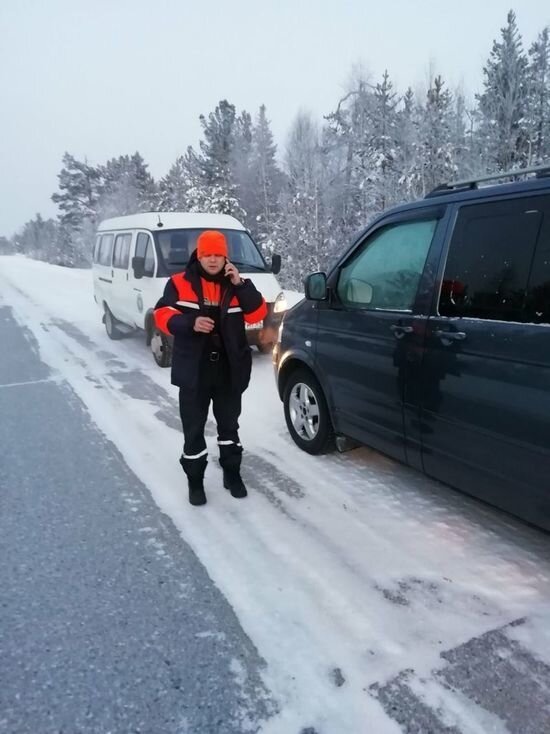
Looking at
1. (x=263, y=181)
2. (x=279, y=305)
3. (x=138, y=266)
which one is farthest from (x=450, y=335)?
(x=263, y=181)

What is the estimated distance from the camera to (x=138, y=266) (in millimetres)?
7164

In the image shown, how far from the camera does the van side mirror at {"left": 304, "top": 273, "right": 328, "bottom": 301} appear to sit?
367 cm

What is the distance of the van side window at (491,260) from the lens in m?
2.31

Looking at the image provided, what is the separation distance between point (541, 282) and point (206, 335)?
1966 mm

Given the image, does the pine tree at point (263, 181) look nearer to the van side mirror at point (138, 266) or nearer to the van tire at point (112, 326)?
the van tire at point (112, 326)

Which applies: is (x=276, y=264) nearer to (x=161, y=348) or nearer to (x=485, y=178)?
(x=161, y=348)

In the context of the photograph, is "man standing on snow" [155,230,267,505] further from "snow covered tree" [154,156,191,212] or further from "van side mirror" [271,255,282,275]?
"snow covered tree" [154,156,191,212]

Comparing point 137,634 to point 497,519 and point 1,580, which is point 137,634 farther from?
point 497,519

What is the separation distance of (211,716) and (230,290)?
7.48ft

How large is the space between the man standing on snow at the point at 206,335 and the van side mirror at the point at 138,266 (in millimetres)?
4237

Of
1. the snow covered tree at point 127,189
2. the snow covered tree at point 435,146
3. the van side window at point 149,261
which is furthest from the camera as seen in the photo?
the snow covered tree at point 127,189

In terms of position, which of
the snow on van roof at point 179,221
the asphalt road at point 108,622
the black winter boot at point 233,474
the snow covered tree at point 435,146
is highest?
the snow covered tree at point 435,146

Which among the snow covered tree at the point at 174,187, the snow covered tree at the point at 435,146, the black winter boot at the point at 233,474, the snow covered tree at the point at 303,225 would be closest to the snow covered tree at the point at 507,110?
the snow covered tree at the point at 435,146

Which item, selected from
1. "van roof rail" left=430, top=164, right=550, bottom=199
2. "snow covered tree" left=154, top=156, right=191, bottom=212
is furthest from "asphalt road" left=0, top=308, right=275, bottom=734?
"snow covered tree" left=154, top=156, right=191, bottom=212
